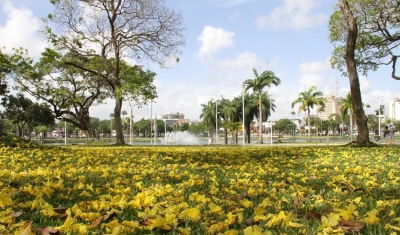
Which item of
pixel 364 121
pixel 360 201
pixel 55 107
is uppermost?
pixel 55 107

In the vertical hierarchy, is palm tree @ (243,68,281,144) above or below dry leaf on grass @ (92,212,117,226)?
above

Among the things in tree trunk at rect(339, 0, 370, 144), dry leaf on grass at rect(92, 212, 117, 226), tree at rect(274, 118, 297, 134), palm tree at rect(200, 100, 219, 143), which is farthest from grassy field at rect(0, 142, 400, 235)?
tree at rect(274, 118, 297, 134)

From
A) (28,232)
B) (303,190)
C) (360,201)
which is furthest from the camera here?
(303,190)

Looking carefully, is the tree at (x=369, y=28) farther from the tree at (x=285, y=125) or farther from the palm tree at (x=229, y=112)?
the tree at (x=285, y=125)

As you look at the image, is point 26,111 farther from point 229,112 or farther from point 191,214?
point 191,214

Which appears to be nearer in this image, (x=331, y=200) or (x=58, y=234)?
(x=58, y=234)

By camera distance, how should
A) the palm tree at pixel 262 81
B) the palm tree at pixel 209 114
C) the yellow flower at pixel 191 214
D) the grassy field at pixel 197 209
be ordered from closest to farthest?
the grassy field at pixel 197 209 → the yellow flower at pixel 191 214 → the palm tree at pixel 262 81 → the palm tree at pixel 209 114

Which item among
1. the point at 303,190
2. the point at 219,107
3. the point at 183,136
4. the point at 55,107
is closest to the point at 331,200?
the point at 303,190

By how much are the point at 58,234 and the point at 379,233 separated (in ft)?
4.74

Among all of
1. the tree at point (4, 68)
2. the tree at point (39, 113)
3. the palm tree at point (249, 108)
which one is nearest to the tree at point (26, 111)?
the tree at point (39, 113)

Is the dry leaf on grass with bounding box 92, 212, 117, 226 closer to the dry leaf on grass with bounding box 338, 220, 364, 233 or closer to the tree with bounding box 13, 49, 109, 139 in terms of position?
the dry leaf on grass with bounding box 338, 220, 364, 233

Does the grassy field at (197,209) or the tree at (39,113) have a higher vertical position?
the tree at (39,113)

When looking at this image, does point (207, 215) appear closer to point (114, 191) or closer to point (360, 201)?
point (114, 191)

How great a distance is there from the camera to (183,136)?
55.0 m
